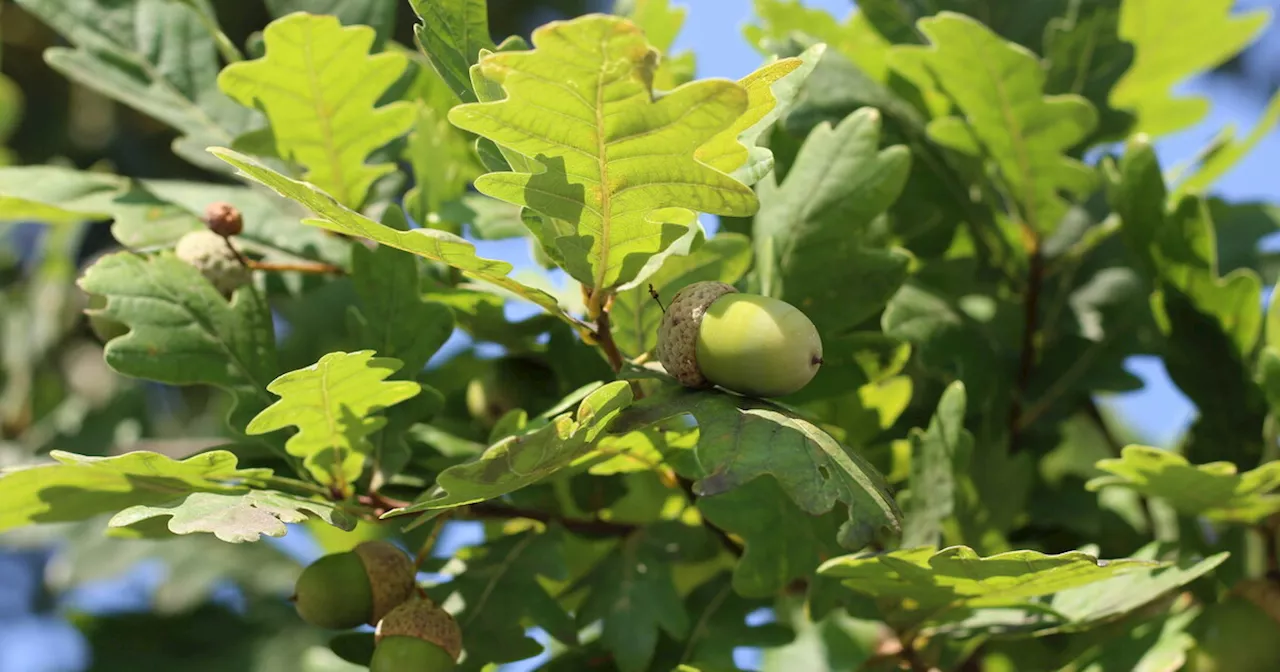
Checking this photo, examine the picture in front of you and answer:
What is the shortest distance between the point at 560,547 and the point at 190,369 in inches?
17.5

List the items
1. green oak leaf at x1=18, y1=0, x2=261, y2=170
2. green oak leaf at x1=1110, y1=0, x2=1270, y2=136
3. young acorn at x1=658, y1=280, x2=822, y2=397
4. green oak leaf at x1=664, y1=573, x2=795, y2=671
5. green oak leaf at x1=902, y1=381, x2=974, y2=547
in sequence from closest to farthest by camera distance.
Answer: young acorn at x1=658, y1=280, x2=822, y2=397, green oak leaf at x1=902, y1=381, x2=974, y2=547, green oak leaf at x1=664, y1=573, x2=795, y2=671, green oak leaf at x1=18, y1=0, x2=261, y2=170, green oak leaf at x1=1110, y1=0, x2=1270, y2=136

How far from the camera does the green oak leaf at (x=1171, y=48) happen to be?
1.69 m

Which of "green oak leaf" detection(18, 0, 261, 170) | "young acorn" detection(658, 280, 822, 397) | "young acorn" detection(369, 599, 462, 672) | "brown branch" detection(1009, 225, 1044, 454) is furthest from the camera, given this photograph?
"brown branch" detection(1009, 225, 1044, 454)

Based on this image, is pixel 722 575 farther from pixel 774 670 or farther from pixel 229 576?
pixel 229 576

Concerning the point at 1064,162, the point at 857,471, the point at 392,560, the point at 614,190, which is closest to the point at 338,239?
the point at 392,560

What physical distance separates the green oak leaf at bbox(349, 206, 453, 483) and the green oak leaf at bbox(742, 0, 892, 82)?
678 mm

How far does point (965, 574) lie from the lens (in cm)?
106

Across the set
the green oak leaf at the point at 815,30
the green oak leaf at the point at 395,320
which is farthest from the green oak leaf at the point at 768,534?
the green oak leaf at the point at 815,30

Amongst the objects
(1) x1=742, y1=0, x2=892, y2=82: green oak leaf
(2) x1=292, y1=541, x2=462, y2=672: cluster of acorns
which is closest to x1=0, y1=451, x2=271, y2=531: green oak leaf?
(2) x1=292, y1=541, x2=462, y2=672: cluster of acorns

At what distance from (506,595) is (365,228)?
52 cm

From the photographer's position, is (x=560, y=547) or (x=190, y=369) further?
(x=560, y=547)

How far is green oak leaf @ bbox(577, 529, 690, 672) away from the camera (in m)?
1.26

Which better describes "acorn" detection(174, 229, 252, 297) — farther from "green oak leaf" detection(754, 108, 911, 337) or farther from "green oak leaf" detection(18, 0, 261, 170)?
"green oak leaf" detection(754, 108, 911, 337)

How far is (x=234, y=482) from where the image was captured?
1.18 metres
